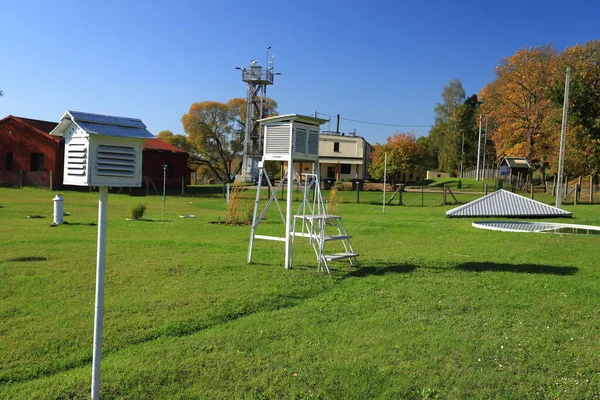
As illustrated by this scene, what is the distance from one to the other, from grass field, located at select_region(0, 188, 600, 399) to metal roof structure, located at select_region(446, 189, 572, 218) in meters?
9.88

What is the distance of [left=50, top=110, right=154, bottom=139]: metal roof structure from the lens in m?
4.09

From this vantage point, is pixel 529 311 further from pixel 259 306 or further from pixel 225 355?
pixel 225 355

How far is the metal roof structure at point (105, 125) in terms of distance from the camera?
4.09m

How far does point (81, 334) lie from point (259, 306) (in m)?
2.13

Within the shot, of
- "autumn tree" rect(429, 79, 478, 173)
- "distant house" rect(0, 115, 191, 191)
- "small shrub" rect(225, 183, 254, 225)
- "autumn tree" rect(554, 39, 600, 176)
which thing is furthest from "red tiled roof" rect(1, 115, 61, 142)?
"autumn tree" rect(429, 79, 478, 173)

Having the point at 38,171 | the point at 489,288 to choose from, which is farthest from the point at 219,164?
the point at 489,288

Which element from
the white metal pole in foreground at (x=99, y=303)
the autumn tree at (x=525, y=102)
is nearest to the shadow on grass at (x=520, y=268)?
the white metal pole in foreground at (x=99, y=303)

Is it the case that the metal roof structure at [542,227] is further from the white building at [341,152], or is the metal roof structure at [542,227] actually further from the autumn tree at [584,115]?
the white building at [341,152]

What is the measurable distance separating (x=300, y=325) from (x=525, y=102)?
47.5m

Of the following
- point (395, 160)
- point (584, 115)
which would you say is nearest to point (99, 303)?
point (584, 115)

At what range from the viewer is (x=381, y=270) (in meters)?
9.23

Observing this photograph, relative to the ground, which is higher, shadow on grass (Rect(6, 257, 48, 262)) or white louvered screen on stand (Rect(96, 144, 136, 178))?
white louvered screen on stand (Rect(96, 144, 136, 178))

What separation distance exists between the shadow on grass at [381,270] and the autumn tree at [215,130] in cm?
5657

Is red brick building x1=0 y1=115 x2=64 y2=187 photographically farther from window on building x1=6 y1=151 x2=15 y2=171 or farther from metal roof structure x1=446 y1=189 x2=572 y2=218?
metal roof structure x1=446 y1=189 x2=572 y2=218
